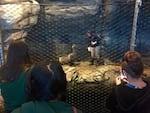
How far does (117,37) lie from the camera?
3.25 meters

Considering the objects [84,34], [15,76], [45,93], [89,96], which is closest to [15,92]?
[15,76]

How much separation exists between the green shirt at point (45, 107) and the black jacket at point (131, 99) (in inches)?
20.6

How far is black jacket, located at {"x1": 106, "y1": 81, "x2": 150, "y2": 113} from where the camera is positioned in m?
1.71

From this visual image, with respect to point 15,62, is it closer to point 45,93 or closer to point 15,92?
point 15,92

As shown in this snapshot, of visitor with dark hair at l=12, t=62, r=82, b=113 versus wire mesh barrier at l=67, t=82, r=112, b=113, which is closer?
visitor with dark hair at l=12, t=62, r=82, b=113

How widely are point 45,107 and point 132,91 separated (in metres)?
0.64

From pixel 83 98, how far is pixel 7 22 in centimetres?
105

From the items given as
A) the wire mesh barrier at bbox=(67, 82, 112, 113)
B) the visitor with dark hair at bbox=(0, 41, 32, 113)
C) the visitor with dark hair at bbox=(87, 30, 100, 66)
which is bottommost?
the wire mesh barrier at bbox=(67, 82, 112, 113)

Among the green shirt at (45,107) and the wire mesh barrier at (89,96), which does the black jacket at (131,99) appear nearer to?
the green shirt at (45,107)

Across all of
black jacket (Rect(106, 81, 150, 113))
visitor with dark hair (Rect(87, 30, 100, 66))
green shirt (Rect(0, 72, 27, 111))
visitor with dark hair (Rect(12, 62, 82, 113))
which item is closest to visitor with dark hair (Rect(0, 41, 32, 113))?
green shirt (Rect(0, 72, 27, 111))

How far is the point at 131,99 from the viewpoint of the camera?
1706mm

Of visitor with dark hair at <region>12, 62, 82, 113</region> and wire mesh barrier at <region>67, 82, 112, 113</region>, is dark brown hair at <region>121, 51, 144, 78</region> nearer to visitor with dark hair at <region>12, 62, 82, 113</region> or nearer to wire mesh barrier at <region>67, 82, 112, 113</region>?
visitor with dark hair at <region>12, 62, 82, 113</region>

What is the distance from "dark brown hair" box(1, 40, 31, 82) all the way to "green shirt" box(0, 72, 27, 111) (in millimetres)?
28

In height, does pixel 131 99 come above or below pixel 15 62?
below
